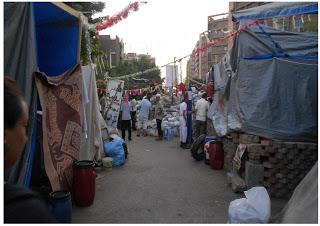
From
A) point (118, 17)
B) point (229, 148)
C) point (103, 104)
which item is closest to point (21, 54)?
point (118, 17)

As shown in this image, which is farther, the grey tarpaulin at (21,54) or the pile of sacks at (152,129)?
the pile of sacks at (152,129)

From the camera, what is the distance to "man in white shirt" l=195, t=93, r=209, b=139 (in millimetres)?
11086

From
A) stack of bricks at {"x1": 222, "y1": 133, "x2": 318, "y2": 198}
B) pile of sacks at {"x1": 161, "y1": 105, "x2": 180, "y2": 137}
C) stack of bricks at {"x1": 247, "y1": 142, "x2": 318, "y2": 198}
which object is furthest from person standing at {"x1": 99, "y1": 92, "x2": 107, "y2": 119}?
stack of bricks at {"x1": 247, "y1": 142, "x2": 318, "y2": 198}

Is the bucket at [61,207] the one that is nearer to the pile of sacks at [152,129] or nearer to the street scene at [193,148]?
the street scene at [193,148]

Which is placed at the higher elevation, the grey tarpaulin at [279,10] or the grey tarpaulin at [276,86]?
the grey tarpaulin at [279,10]

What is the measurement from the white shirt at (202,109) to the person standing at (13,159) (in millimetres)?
9859

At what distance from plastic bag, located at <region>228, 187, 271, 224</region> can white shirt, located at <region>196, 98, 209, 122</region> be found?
6.64 meters

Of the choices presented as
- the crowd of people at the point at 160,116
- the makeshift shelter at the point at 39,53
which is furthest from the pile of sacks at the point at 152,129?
the makeshift shelter at the point at 39,53

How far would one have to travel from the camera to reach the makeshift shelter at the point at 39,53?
3.86 metres

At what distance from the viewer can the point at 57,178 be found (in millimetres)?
4957

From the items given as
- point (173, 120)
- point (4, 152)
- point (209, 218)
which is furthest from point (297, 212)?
point (173, 120)

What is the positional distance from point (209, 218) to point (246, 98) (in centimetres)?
296

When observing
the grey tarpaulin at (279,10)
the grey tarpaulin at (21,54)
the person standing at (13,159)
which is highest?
the grey tarpaulin at (279,10)

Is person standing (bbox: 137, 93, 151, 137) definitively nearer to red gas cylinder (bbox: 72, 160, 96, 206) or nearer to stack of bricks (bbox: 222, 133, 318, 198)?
stack of bricks (bbox: 222, 133, 318, 198)
